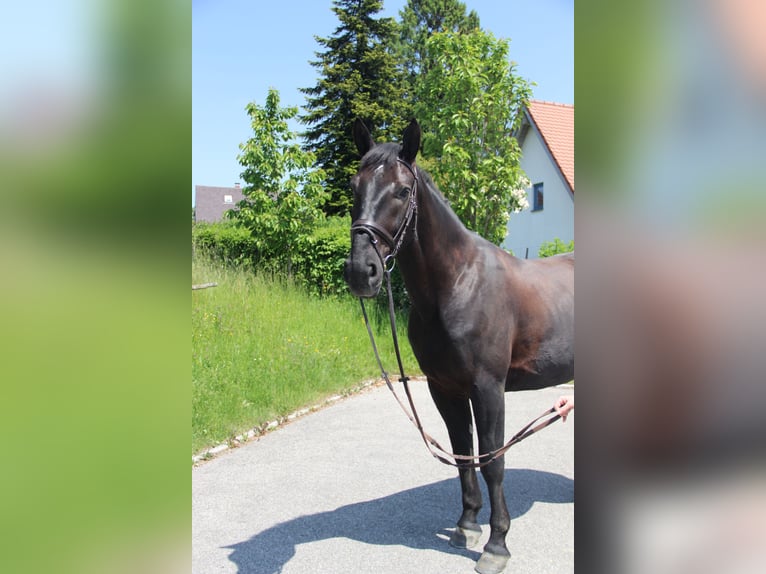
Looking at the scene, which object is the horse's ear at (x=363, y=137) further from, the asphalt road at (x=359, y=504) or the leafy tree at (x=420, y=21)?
the leafy tree at (x=420, y=21)

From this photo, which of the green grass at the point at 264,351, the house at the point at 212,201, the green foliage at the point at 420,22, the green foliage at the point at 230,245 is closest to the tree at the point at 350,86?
the green foliage at the point at 420,22

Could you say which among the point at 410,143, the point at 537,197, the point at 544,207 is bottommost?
the point at 410,143

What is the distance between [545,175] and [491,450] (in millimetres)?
15691

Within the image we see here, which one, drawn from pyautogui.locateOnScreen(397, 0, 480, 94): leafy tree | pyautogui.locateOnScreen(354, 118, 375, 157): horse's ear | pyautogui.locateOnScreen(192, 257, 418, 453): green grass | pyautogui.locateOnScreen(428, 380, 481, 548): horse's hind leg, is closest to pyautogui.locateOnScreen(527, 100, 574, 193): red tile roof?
pyautogui.locateOnScreen(192, 257, 418, 453): green grass

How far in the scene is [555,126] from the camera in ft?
56.9

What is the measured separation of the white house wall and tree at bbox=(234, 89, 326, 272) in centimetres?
686

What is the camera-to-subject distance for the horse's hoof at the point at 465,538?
3441mm

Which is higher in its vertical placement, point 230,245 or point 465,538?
point 230,245

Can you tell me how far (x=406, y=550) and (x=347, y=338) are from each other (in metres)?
6.21

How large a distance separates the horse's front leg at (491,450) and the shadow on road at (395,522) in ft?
0.74

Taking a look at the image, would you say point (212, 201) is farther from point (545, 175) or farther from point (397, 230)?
point (397, 230)

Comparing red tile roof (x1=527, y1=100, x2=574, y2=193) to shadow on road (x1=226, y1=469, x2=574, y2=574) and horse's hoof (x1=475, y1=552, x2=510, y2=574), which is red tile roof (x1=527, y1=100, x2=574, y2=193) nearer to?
shadow on road (x1=226, y1=469, x2=574, y2=574)
